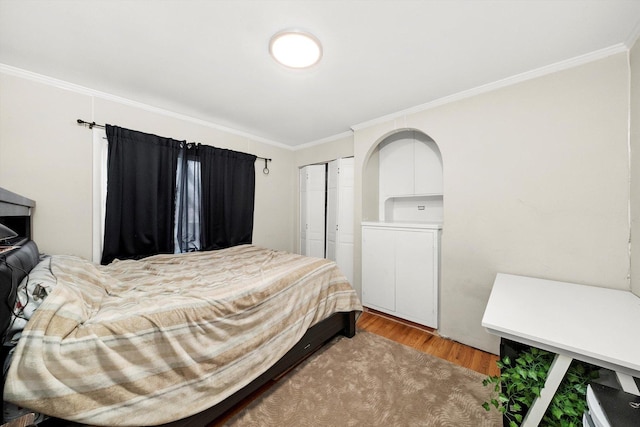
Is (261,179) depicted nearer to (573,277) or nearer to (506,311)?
(506,311)

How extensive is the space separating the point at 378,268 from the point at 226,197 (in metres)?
2.24

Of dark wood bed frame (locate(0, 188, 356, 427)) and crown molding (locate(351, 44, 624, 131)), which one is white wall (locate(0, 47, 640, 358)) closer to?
crown molding (locate(351, 44, 624, 131))

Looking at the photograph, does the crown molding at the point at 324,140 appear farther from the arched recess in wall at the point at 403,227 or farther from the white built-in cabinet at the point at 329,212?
the arched recess in wall at the point at 403,227

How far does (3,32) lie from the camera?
4.87 ft

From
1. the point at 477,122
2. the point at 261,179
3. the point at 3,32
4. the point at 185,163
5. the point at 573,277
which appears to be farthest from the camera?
the point at 261,179

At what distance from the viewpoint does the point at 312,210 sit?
12.8 ft

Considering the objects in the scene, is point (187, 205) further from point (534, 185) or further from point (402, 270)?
point (534, 185)

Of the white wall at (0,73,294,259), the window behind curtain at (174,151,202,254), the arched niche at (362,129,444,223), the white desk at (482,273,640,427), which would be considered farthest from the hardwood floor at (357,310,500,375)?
the white wall at (0,73,294,259)

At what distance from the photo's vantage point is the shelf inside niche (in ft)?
9.82

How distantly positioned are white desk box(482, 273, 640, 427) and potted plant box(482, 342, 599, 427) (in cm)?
5

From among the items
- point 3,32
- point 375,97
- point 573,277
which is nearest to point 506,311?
point 573,277

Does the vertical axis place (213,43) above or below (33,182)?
above

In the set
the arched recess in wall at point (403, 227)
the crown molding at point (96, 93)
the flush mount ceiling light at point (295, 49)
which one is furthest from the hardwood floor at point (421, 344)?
the crown molding at point (96, 93)

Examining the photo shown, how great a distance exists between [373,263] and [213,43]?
2654 mm
